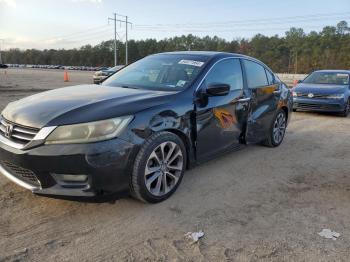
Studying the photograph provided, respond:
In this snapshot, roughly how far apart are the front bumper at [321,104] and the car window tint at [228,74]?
20.9 feet

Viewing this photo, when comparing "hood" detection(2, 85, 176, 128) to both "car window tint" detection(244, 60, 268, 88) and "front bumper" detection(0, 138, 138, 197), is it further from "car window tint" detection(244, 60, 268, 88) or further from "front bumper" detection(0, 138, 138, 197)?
"car window tint" detection(244, 60, 268, 88)

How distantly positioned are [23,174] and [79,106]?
807mm

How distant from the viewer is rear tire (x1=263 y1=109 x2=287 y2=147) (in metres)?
6.25

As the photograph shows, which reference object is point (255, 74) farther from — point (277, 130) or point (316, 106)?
point (316, 106)

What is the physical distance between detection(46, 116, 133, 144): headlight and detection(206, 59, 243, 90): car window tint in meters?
1.61

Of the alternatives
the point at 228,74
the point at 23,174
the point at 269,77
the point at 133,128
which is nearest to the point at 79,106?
the point at 133,128

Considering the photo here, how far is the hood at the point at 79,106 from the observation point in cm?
326

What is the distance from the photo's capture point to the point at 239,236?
321 centimetres

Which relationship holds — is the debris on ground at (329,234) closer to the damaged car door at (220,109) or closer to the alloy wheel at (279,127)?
the damaged car door at (220,109)

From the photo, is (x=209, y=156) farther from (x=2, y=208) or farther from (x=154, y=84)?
(x=2, y=208)

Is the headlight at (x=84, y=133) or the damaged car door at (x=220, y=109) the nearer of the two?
the headlight at (x=84, y=133)

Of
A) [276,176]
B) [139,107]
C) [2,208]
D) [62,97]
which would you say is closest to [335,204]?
[276,176]

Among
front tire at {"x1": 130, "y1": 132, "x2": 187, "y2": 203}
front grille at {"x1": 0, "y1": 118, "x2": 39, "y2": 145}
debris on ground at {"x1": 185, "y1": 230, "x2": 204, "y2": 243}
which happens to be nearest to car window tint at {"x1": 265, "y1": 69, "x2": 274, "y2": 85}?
front tire at {"x1": 130, "y1": 132, "x2": 187, "y2": 203}

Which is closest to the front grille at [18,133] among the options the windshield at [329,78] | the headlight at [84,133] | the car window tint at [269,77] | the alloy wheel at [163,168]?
the headlight at [84,133]
